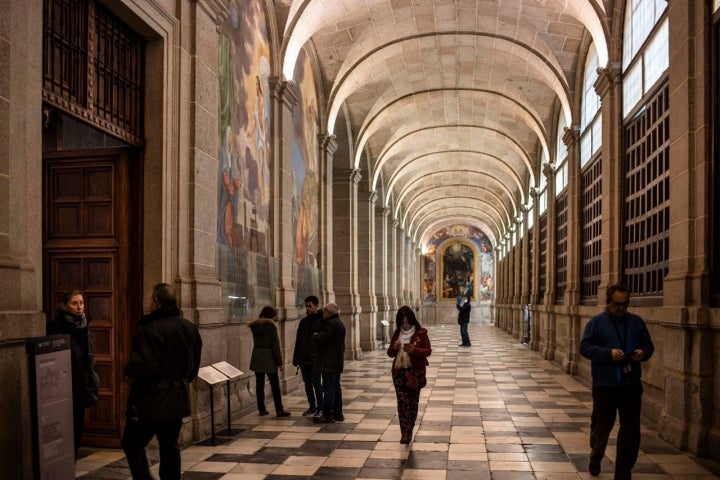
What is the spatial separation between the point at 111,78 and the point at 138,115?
623 millimetres

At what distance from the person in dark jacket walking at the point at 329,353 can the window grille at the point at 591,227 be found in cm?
702

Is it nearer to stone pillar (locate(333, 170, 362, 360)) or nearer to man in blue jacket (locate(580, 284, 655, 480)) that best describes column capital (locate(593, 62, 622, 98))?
man in blue jacket (locate(580, 284, 655, 480))

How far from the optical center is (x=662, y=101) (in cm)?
992

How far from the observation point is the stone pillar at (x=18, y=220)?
5.00 m

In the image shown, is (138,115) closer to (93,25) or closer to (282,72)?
(93,25)

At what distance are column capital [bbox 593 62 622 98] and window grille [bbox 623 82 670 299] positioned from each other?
0.98 meters

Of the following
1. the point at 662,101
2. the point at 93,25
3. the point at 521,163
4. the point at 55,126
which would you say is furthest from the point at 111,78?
the point at 521,163

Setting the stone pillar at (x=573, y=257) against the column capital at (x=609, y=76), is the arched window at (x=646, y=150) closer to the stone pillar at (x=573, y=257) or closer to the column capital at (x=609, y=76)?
the column capital at (x=609, y=76)

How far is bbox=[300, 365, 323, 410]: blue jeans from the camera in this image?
9.80m

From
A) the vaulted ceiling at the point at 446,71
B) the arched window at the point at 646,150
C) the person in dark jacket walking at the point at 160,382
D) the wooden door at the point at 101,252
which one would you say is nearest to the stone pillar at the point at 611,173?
the arched window at the point at 646,150

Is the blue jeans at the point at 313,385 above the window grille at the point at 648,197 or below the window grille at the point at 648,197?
below

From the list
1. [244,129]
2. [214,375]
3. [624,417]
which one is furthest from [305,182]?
[624,417]

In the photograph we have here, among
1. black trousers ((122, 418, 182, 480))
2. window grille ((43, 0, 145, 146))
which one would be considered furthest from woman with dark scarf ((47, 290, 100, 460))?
window grille ((43, 0, 145, 146))

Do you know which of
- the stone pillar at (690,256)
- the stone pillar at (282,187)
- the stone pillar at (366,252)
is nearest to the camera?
the stone pillar at (690,256)
